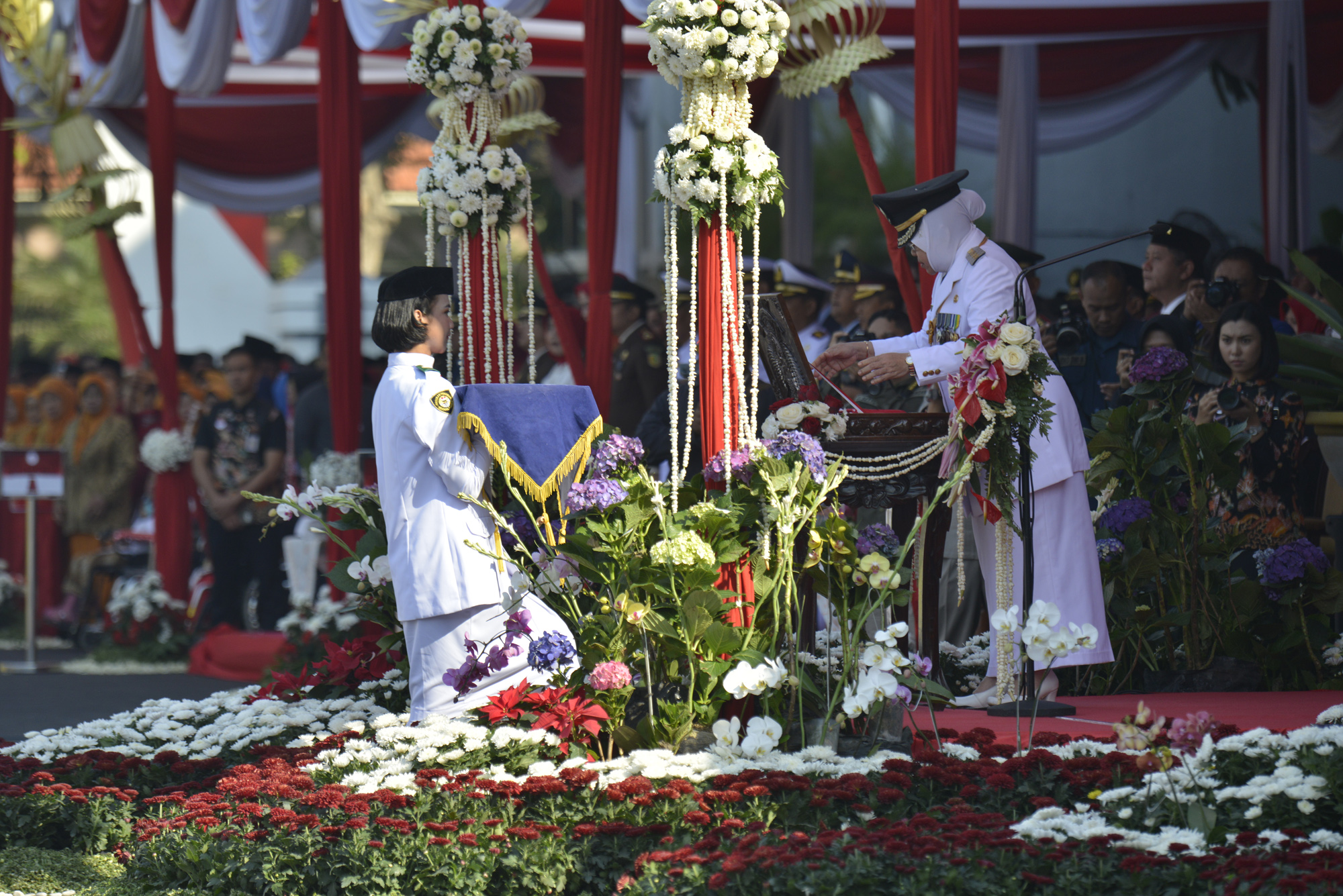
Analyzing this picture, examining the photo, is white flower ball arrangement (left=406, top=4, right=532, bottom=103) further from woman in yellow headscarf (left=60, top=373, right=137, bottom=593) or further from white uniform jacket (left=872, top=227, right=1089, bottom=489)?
woman in yellow headscarf (left=60, top=373, right=137, bottom=593)

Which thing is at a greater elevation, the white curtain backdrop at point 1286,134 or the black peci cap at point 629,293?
the white curtain backdrop at point 1286,134

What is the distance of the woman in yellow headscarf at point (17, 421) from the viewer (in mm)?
11172

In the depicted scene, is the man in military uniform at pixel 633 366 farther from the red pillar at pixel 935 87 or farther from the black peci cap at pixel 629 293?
the red pillar at pixel 935 87

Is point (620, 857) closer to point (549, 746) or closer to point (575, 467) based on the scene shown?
point (549, 746)

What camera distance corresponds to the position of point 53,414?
11.0 metres

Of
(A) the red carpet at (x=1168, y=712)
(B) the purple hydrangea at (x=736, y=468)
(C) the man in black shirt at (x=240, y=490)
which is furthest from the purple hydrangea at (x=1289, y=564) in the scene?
(C) the man in black shirt at (x=240, y=490)

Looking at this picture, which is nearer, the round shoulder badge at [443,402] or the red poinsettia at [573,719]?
the red poinsettia at [573,719]

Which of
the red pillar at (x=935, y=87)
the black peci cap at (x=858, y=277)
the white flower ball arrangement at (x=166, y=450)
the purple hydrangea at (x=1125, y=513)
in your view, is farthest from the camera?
the white flower ball arrangement at (x=166, y=450)

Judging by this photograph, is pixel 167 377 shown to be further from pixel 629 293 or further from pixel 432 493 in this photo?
pixel 432 493

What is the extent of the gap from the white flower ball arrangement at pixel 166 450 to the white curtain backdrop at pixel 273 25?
2.25m

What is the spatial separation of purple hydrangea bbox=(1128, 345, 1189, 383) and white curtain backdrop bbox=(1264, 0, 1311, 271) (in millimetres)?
4017

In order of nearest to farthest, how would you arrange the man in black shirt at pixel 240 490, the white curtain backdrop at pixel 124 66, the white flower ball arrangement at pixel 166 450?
the man in black shirt at pixel 240 490 → the white flower ball arrangement at pixel 166 450 → the white curtain backdrop at pixel 124 66

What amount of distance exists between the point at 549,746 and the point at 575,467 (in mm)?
877

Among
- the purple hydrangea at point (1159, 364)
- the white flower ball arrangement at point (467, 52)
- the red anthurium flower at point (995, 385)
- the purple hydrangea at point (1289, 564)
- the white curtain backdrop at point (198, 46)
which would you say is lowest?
the purple hydrangea at point (1289, 564)
